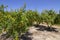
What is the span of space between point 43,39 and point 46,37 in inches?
38.8

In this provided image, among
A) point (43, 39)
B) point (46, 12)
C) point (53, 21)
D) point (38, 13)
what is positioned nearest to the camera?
point (43, 39)

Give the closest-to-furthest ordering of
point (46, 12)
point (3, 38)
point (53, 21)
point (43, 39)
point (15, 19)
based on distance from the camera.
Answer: point (15, 19)
point (43, 39)
point (3, 38)
point (53, 21)
point (46, 12)

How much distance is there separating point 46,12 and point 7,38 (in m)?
12.3

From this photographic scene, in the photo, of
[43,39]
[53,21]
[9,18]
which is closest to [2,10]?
[9,18]

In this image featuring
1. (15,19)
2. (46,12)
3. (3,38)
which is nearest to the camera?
(15,19)

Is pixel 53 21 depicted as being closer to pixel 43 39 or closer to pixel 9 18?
pixel 43 39

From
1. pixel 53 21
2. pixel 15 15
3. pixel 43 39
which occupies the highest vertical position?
pixel 15 15

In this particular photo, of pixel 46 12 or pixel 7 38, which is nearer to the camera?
pixel 7 38

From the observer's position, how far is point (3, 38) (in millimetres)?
21422

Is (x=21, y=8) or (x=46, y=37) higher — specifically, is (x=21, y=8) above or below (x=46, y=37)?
above

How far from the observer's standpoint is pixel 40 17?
31141mm

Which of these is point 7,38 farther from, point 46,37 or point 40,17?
point 40,17

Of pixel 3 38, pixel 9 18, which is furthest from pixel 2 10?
pixel 9 18

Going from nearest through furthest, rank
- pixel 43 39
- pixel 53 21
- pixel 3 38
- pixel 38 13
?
pixel 43 39, pixel 3 38, pixel 53 21, pixel 38 13
